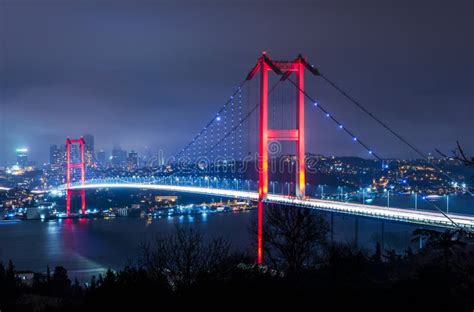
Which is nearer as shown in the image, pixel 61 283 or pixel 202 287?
pixel 202 287

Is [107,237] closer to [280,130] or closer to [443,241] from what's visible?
[280,130]

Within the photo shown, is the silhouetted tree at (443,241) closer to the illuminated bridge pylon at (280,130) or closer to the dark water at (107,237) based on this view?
the illuminated bridge pylon at (280,130)

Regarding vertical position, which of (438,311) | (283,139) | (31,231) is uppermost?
(283,139)

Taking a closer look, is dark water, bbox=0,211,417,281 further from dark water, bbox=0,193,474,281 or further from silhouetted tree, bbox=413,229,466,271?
silhouetted tree, bbox=413,229,466,271

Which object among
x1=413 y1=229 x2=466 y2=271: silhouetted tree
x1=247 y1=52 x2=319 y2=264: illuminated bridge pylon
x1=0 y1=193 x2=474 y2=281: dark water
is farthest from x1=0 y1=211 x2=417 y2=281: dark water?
x1=413 y1=229 x2=466 y2=271: silhouetted tree

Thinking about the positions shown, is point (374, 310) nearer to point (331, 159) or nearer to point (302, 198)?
point (302, 198)

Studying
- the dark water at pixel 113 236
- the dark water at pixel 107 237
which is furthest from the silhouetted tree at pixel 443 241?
the dark water at pixel 107 237

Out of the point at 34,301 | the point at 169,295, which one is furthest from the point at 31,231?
the point at 169,295

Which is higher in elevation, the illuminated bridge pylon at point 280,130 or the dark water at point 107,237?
the illuminated bridge pylon at point 280,130
